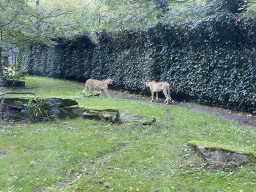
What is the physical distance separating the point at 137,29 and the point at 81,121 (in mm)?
9800

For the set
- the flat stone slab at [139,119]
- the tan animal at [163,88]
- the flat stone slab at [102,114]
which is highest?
the tan animal at [163,88]

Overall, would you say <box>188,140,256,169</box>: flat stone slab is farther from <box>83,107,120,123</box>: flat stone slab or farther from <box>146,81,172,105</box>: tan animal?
<box>146,81,172,105</box>: tan animal

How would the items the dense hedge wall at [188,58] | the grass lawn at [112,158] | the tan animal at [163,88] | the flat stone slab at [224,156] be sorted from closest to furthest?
1. the grass lawn at [112,158]
2. the flat stone slab at [224,156]
3. the dense hedge wall at [188,58]
4. the tan animal at [163,88]

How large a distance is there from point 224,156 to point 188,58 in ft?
28.4

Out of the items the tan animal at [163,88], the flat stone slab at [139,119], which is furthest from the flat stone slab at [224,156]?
the tan animal at [163,88]

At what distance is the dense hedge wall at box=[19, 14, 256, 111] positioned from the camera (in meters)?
10.4

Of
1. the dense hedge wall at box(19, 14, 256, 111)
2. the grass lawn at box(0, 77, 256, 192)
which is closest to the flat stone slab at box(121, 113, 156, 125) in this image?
the grass lawn at box(0, 77, 256, 192)

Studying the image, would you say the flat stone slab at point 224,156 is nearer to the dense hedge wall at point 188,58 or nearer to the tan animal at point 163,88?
the dense hedge wall at point 188,58

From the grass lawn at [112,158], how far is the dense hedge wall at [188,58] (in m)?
3.63

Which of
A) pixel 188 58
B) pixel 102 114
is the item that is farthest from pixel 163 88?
pixel 102 114

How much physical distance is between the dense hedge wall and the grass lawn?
3634 millimetres

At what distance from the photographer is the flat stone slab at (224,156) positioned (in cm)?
472

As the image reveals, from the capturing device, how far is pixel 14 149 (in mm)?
5137

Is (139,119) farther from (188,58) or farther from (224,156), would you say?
(188,58)
